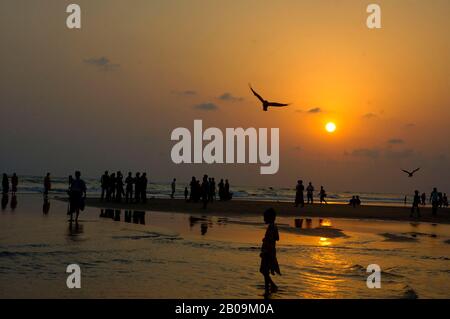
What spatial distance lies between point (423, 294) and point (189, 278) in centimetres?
455

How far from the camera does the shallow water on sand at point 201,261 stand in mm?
11180

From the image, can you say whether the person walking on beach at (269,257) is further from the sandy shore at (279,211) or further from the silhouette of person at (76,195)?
the sandy shore at (279,211)

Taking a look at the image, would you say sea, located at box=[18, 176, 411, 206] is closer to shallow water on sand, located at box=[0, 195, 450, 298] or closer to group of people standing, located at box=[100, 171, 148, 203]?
group of people standing, located at box=[100, 171, 148, 203]

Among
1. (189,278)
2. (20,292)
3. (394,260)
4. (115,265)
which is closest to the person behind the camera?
(20,292)

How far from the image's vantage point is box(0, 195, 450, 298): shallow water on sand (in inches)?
440

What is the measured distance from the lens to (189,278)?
12375mm

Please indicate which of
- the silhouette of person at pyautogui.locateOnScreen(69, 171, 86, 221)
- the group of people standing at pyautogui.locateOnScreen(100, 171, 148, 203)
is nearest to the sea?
the group of people standing at pyautogui.locateOnScreen(100, 171, 148, 203)

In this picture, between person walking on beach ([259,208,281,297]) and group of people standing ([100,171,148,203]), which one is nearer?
person walking on beach ([259,208,281,297])

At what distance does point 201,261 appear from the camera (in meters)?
14.8

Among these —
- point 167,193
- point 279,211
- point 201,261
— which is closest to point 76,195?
point 201,261

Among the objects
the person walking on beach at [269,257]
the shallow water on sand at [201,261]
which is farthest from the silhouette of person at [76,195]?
the person walking on beach at [269,257]

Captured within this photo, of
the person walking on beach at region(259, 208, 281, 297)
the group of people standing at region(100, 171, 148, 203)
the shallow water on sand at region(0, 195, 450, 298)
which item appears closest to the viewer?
the shallow water on sand at region(0, 195, 450, 298)
